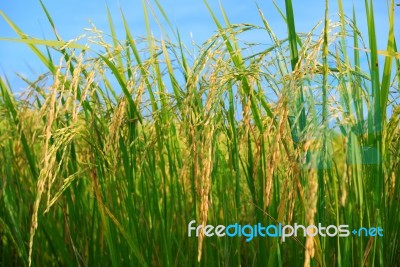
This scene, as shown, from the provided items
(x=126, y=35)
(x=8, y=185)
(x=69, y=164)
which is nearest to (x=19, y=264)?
(x=8, y=185)

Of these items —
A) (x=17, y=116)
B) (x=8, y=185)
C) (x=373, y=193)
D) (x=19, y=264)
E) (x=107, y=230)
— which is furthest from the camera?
(x=19, y=264)

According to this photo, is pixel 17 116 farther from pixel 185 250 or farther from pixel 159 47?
pixel 185 250

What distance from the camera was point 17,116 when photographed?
2.67m

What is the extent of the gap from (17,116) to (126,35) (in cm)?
61

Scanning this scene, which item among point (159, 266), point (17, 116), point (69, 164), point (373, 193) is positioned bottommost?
point (159, 266)

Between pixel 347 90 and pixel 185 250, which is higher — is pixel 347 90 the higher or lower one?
the higher one

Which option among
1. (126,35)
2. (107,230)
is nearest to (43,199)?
(107,230)

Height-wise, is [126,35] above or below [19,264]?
above

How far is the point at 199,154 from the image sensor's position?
1805 mm

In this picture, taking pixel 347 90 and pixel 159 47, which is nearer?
pixel 347 90

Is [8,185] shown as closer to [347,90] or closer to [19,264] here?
[19,264]

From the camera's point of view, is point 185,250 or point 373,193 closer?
point 373,193

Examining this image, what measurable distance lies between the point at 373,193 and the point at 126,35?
3.80 feet

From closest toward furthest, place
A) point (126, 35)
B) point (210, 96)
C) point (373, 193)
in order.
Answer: point (210, 96) < point (373, 193) < point (126, 35)
